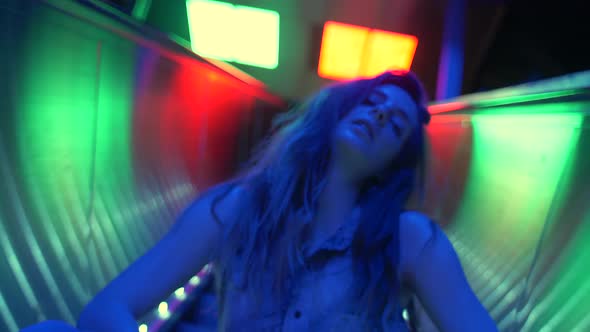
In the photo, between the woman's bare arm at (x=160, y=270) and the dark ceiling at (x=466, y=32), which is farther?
the dark ceiling at (x=466, y=32)

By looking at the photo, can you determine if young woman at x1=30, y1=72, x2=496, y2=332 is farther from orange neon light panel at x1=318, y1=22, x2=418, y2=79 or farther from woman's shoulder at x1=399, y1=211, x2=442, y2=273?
orange neon light panel at x1=318, y1=22, x2=418, y2=79

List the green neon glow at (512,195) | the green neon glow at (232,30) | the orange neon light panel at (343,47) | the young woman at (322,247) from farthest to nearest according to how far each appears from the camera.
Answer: the orange neon light panel at (343,47), the green neon glow at (232,30), the green neon glow at (512,195), the young woman at (322,247)

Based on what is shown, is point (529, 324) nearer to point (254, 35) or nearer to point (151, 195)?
point (151, 195)

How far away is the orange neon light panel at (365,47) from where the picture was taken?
10328mm

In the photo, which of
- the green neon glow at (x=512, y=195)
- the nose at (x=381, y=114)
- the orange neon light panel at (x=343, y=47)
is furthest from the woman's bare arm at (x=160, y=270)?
the orange neon light panel at (x=343, y=47)

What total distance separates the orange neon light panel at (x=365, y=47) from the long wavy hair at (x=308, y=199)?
886cm

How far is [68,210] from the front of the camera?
210 cm

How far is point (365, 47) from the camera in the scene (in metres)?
10.5

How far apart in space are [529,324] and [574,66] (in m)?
7.19

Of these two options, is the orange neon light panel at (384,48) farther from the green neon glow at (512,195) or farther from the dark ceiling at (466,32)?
the green neon glow at (512,195)


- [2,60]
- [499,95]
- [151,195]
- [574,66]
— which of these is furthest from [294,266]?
[574,66]

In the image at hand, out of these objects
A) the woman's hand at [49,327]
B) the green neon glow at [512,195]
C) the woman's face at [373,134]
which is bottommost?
the green neon glow at [512,195]

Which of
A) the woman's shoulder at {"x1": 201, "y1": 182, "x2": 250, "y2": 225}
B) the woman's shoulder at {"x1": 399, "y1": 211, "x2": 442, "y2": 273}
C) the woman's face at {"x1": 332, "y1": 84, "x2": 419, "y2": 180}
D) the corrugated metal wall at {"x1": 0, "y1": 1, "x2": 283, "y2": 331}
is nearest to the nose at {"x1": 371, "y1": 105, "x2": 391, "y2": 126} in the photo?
the woman's face at {"x1": 332, "y1": 84, "x2": 419, "y2": 180}

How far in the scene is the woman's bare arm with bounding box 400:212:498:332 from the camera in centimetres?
130
